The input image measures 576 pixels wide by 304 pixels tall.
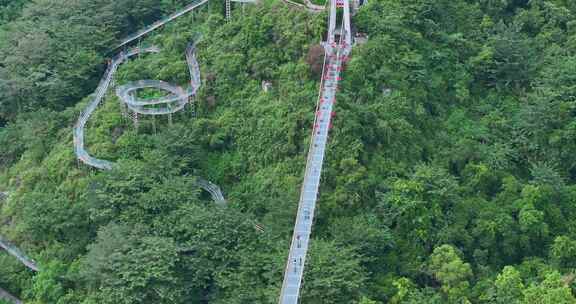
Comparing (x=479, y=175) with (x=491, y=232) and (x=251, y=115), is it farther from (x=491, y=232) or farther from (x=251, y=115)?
(x=251, y=115)

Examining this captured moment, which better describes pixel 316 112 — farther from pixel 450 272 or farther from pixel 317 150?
pixel 450 272

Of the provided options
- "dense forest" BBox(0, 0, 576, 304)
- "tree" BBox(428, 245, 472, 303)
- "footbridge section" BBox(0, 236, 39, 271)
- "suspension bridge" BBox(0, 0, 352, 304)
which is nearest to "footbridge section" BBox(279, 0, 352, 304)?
"suspension bridge" BBox(0, 0, 352, 304)

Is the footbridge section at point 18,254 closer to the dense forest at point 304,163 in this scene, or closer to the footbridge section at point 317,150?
the dense forest at point 304,163

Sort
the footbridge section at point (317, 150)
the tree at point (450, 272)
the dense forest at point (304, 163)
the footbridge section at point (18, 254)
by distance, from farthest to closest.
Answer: the footbridge section at point (18, 254)
the dense forest at point (304, 163)
the footbridge section at point (317, 150)
the tree at point (450, 272)

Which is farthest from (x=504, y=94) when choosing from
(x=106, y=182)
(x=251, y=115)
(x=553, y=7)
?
(x=106, y=182)

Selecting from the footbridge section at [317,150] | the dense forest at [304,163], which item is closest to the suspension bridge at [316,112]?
the footbridge section at [317,150]

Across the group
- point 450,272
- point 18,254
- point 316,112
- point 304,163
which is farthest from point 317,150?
point 18,254
